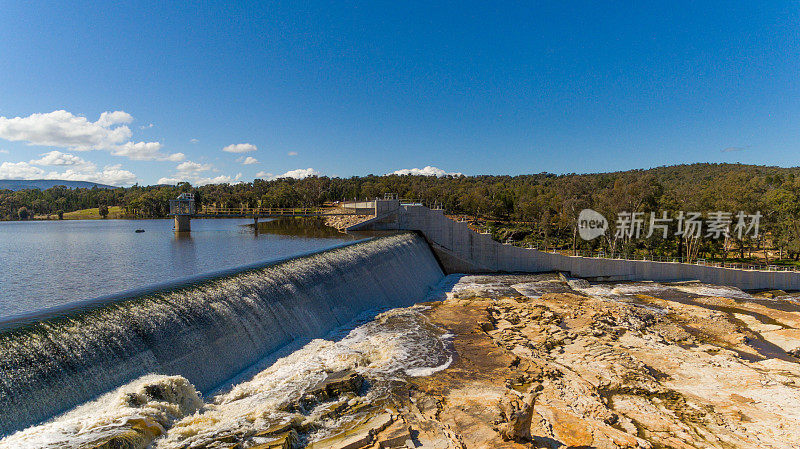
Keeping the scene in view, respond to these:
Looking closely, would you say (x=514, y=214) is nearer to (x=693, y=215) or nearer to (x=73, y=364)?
(x=693, y=215)

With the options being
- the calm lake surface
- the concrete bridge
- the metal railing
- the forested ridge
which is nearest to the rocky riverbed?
the calm lake surface

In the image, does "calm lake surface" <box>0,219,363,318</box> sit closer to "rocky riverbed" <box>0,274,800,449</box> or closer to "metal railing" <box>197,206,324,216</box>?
"rocky riverbed" <box>0,274,800,449</box>

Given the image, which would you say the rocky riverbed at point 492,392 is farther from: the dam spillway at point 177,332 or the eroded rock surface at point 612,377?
the dam spillway at point 177,332

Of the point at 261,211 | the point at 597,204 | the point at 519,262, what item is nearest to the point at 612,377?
the point at 519,262

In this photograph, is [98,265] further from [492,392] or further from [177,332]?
[492,392]

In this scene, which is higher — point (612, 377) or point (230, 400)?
point (230, 400)
